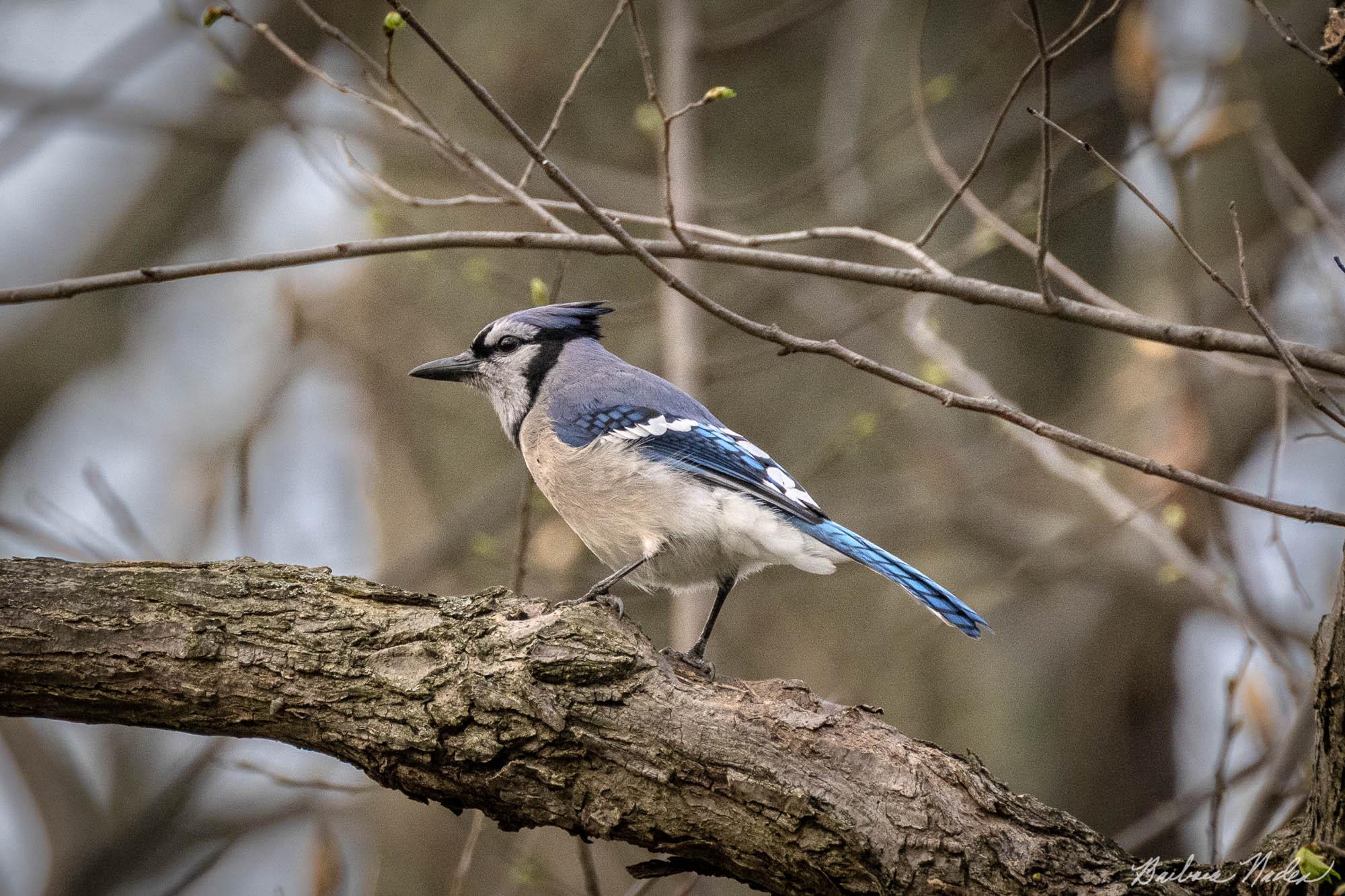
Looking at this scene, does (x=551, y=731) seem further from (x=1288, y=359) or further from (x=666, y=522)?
(x=1288, y=359)

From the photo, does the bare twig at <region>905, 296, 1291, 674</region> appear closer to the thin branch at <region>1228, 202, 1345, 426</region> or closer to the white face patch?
the thin branch at <region>1228, 202, 1345, 426</region>

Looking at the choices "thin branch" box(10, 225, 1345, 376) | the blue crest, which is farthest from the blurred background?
"thin branch" box(10, 225, 1345, 376)

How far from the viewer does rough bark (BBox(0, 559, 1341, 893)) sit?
208cm

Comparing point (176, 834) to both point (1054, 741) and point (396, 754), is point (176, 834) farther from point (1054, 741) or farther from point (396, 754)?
point (1054, 741)

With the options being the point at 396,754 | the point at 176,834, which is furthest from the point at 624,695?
the point at 176,834

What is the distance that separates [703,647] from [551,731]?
0.90 m

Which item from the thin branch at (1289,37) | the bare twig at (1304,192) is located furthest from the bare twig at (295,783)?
the bare twig at (1304,192)

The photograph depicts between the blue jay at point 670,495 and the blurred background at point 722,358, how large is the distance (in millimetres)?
693

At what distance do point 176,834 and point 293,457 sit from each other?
66.9 inches

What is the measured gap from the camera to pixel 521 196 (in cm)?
260

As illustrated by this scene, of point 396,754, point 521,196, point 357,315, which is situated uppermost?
point 357,315

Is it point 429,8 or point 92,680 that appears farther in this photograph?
point 429,8

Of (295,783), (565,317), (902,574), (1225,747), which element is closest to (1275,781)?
(1225,747)

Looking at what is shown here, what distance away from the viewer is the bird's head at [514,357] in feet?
12.4
